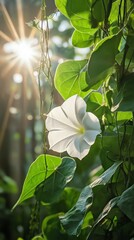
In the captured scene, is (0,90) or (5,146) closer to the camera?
(0,90)

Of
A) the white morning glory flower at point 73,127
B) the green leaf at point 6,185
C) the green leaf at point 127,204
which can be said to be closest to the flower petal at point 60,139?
the white morning glory flower at point 73,127

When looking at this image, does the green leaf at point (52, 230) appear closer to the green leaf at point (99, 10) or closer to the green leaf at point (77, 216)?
the green leaf at point (77, 216)

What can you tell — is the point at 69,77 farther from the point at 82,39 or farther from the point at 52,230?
the point at 52,230

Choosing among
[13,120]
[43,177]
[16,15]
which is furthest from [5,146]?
[43,177]

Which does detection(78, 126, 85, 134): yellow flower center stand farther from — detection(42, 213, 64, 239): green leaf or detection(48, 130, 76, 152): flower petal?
detection(42, 213, 64, 239): green leaf

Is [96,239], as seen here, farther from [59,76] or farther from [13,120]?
[13,120]

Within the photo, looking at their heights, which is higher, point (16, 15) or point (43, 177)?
point (16, 15)

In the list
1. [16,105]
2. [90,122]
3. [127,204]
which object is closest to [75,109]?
[90,122]
